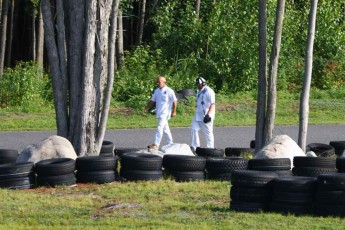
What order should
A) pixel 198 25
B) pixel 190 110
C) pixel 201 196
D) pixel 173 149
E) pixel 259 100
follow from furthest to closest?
pixel 198 25 < pixel 190 110 < pixel 259 100 < pixel 173 149 < pixel 201 196

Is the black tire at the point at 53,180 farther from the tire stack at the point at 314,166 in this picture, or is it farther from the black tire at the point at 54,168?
the tire stack at the point at 314,166

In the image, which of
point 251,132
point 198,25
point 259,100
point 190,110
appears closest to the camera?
point 259,100

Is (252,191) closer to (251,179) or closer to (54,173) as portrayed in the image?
(251,179)

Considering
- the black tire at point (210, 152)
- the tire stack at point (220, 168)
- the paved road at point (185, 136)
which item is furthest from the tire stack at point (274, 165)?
the paved road at point (185, 136)

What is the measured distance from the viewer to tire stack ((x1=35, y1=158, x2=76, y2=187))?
14.5 meters

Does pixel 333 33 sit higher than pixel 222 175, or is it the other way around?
pixel 333 33

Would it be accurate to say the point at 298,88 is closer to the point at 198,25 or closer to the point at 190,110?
the point at 198,25

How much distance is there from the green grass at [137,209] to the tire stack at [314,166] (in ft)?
3.91

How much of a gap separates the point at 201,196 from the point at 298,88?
70.5 feet

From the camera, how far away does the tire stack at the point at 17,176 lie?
14.3 m

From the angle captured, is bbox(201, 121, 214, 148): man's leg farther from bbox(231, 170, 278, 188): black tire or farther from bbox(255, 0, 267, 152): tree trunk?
bbox(231, 170, 278, 188): black tire

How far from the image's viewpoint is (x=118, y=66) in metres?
37.4

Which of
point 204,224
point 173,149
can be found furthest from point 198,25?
point 204,224

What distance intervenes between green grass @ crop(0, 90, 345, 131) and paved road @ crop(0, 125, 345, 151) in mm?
1007
